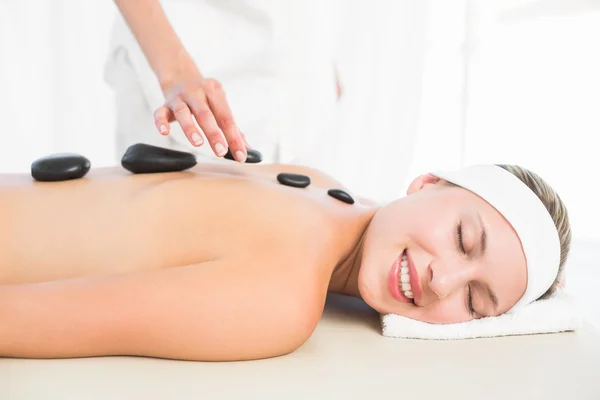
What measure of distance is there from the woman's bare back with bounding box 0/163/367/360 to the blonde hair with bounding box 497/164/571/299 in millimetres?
323

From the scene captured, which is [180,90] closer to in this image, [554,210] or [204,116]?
[204,116]

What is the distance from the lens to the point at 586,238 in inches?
95.2

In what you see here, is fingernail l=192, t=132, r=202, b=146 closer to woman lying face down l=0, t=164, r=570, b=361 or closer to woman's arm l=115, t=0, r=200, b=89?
woman lying face down l=0, t=164, r=570, b=361

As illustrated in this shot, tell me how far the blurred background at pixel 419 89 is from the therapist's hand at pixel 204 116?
98 cm

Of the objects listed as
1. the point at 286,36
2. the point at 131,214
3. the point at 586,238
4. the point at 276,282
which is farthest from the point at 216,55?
the point at 586,238

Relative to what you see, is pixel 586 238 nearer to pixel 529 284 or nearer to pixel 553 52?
pixel 553 52

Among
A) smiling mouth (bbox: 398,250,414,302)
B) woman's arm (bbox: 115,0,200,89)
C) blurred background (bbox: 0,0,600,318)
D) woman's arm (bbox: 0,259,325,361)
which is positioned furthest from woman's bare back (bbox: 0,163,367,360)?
blurred background (bbox: 0,0,600,318)

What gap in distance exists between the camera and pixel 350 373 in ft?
2.96

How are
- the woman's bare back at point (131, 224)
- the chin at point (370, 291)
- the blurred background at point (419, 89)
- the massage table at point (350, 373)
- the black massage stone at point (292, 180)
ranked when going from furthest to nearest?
the blurred background at point (419, 89) < the black massage stone at point (292, 180) < the chin at point (370, 291) < the woman's bare back at point (131, 224) < the massage table at point (350, 373)

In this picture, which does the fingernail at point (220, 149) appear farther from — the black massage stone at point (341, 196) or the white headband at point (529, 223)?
the white headband at point (529, 223)

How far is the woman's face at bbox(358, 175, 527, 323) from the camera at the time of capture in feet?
3.53

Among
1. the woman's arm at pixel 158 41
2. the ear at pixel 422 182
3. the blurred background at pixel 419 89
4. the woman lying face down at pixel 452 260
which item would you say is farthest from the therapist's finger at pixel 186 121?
the blurred background at pixel 419 89

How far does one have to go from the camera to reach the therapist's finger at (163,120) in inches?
43.4

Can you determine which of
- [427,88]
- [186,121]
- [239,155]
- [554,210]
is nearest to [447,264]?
[554,210]
